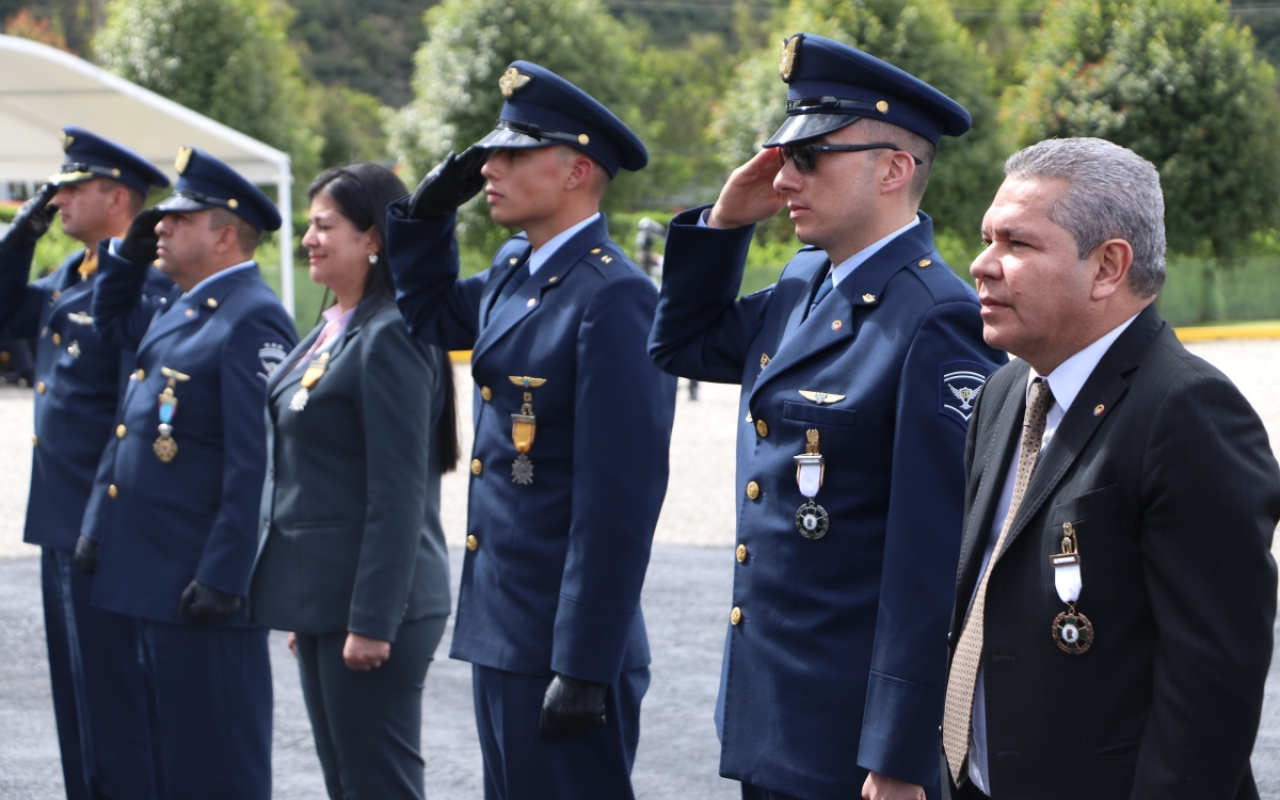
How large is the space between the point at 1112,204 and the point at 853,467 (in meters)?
0.70

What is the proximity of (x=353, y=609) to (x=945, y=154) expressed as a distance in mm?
23482

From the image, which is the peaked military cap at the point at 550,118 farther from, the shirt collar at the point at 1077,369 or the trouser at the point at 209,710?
the trouser at the point at 209,710

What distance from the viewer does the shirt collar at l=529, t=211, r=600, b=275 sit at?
343 cm

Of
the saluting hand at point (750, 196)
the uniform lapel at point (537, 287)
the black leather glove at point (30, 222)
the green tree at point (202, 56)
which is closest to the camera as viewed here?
the saluting hand at point (750, 196)

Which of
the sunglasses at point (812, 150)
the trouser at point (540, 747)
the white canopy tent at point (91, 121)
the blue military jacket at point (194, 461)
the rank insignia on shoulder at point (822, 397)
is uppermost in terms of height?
the white canopy tent at point (91, 121)

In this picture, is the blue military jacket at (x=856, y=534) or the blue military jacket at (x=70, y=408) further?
the blue military jacket at (x=70, y=408)

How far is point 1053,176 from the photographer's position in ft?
7.06

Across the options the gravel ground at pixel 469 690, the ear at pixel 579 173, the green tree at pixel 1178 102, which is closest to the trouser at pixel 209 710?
→ the gravel ground at pixel 469 690

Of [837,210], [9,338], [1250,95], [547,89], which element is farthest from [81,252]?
[1250,95]

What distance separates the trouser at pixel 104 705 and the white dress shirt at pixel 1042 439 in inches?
123

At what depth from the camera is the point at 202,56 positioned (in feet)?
88.7

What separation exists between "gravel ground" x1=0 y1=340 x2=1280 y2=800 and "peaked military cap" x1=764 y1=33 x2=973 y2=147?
2.70m

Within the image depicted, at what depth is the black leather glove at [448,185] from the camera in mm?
3486

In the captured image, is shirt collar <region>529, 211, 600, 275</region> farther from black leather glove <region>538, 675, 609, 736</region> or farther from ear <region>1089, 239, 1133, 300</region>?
ear <region>1089, 239, 1133, 300</region>
